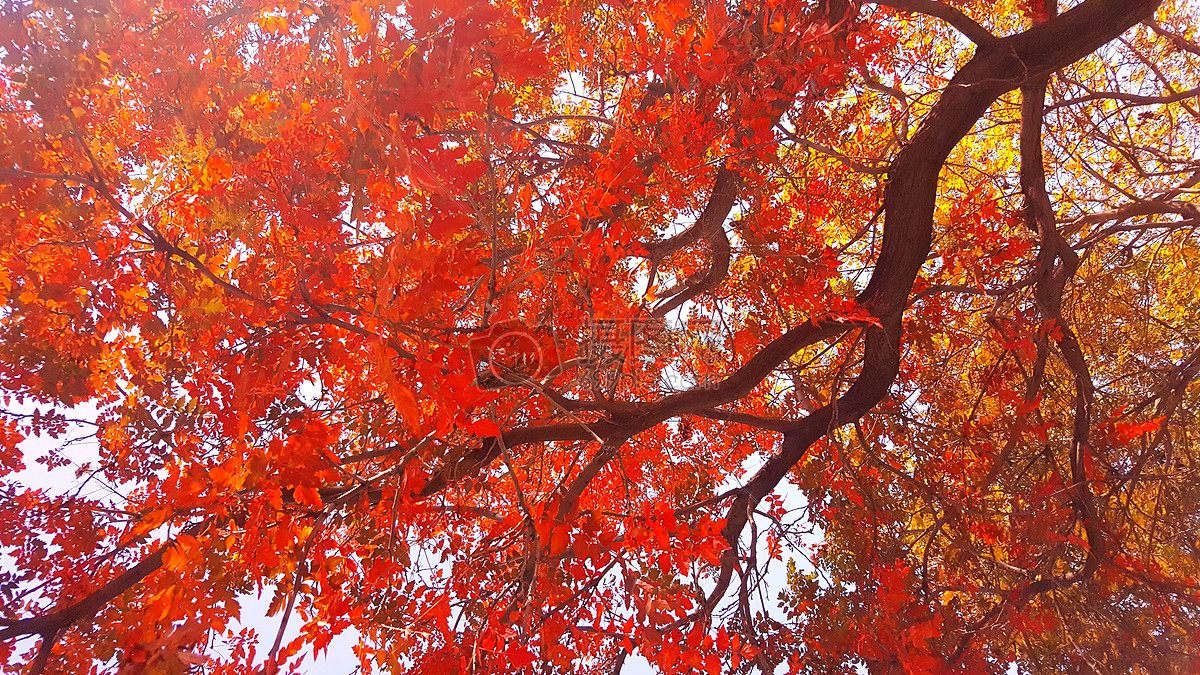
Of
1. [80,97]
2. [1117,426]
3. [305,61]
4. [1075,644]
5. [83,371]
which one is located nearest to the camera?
[80,97]

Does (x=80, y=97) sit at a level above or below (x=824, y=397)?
below

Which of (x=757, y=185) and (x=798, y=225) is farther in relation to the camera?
(x=798, y=225)

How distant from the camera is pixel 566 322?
3793 mm

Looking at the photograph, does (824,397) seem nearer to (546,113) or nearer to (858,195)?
(858,195)

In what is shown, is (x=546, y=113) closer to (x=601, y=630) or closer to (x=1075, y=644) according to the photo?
(x=601, y=630)

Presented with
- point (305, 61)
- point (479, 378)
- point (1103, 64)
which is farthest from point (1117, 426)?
point (305, 61)

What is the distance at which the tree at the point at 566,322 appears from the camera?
97.4 inches

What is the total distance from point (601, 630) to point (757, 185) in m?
4.20

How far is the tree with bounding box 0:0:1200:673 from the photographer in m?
→ 2.47

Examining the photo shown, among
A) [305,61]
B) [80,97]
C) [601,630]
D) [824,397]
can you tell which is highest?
[305,61]

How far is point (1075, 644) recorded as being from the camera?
18.4 ft

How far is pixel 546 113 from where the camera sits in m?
6.19

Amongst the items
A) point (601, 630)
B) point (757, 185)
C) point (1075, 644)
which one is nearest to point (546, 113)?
point (757, 185)

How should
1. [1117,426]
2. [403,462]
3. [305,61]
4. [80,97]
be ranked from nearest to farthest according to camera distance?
[403,462], [80,97], [305,61], [1117,426]
